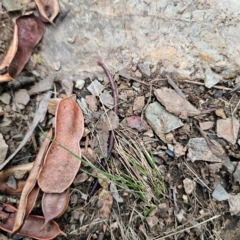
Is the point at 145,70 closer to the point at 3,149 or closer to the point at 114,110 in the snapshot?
the point at 114,110

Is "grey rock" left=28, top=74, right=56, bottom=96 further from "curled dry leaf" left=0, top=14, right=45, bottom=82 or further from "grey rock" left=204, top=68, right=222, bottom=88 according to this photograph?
"grey rock" left=204, top=68, right=222, bottom=88

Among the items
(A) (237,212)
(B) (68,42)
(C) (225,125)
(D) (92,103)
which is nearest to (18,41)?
(B) (68,42)

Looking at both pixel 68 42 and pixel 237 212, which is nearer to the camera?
pixel 237 212

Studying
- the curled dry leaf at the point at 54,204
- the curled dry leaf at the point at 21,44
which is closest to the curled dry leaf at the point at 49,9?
the curled dry leaf at the point at 21,44

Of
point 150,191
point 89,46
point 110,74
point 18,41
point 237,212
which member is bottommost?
point 237,212

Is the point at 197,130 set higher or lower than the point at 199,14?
lower

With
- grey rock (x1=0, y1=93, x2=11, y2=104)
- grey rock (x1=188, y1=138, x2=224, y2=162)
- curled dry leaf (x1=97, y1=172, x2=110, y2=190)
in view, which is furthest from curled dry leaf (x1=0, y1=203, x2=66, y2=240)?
grey rock (x1=188, y1=138, x2=224, y2=162)

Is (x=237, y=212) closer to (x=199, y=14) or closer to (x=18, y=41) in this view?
(x=199, y=14)
